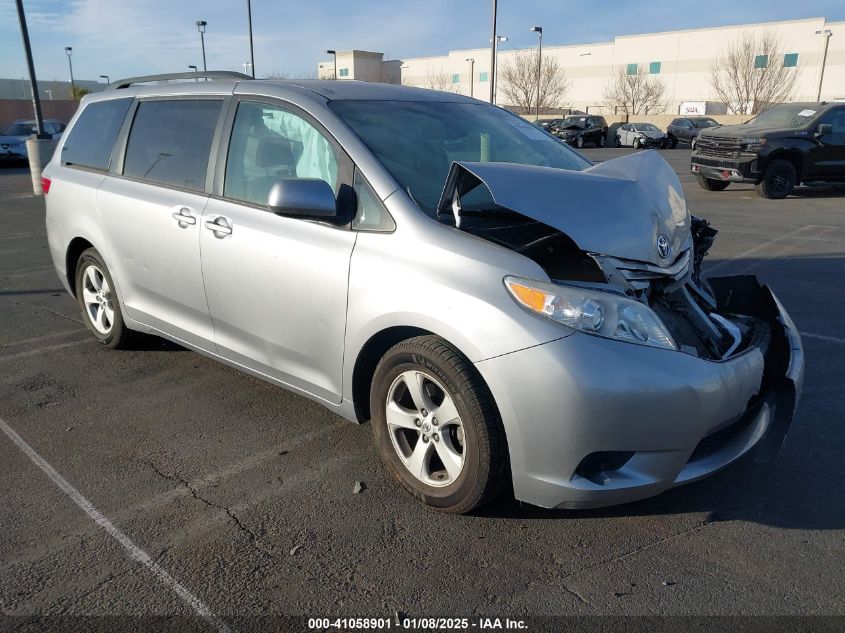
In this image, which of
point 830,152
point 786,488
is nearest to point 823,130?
point 830,152

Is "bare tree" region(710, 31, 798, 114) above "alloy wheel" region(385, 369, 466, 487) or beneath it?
above

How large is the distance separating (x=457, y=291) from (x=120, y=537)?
172cm

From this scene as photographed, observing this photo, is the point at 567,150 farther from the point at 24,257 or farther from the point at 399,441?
the point at 24,257

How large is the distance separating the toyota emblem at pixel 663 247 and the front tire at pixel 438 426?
1.02m

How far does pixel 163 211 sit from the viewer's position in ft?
13.6

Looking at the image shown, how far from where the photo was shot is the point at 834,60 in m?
59.0

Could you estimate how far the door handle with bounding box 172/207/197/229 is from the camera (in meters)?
3.95

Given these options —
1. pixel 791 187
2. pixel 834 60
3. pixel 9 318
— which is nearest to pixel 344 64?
pixel 834 60

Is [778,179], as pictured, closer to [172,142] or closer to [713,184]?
[713,184]

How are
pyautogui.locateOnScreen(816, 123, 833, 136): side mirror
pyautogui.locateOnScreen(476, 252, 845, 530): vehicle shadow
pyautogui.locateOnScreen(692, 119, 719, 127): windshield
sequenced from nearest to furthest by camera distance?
1. pyautogui.locateOnScreen(476, 252, 845, 530): vehicle shadow
2. pyautogui.locateOnScreen(816, 123, 833, 136): side mirror
3. pyautogui.locateOnScreen(692, 119, 719, 127): windshield

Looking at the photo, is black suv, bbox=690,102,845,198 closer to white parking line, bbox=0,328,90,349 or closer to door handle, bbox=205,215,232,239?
white parking line, bbox=0,328,90,349

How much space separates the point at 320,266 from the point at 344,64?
7717 centimetres

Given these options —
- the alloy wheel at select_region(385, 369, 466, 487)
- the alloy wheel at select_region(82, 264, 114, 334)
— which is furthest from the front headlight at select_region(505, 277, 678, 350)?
the alloy wheel at select_region(82, 264, 114, 334)

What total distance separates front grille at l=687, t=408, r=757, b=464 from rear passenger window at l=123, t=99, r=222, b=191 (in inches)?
115
